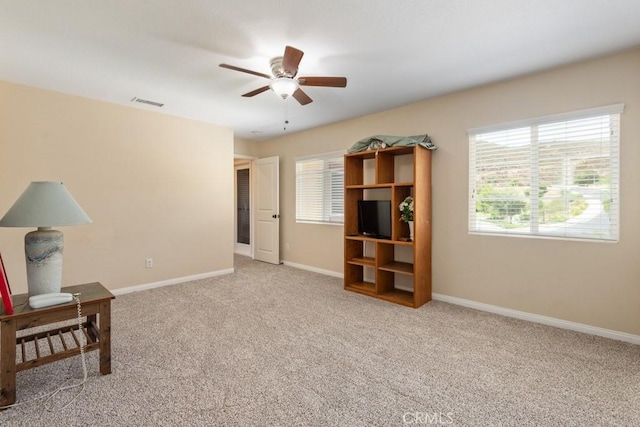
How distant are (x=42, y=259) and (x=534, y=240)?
4.12m

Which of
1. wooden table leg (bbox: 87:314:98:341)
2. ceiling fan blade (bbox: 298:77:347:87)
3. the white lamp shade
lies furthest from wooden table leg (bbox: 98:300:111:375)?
ceiling fan blade (bbox: 298:77:347:87)

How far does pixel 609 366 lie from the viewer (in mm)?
2285

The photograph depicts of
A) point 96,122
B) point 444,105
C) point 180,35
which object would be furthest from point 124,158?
point 444,105

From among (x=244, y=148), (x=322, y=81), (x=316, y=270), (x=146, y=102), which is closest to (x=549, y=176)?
(x=322, y=81)

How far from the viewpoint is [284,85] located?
2.65 m

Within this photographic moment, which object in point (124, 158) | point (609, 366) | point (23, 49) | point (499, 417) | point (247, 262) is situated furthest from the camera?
point (247, 262)

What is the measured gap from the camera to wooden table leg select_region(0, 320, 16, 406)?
1794 mm

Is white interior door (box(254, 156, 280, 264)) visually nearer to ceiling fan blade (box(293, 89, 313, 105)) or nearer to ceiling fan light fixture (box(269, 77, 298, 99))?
ceiling fan blade (box(293, 89, 313, 105))

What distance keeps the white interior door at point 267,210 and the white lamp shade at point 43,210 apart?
12.9 feet

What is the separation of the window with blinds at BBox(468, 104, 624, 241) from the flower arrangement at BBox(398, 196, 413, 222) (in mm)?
666

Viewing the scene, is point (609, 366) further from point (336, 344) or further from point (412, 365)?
point (336, 344)

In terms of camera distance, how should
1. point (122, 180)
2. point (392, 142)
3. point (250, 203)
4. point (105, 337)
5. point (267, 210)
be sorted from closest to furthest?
point (105, 337)
point (392, 142)
point (122, 180)
point (267, 210)
point (250, 203)

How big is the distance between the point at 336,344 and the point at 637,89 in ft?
10.9

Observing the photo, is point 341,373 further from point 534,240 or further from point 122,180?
point 122,180
